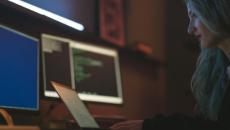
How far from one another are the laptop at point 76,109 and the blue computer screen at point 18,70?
7.5 inches

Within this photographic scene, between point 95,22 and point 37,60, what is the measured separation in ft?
2.77

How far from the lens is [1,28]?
180cm

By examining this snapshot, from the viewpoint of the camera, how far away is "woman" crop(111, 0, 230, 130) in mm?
1717

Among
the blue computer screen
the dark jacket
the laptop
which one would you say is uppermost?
the blue computer screen

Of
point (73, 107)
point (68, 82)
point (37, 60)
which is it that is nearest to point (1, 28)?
point (37, 60)

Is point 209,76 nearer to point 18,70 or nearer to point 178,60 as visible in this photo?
point 18,70

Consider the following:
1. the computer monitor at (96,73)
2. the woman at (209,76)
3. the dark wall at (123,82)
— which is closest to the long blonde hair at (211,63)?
the woman at (209,76)

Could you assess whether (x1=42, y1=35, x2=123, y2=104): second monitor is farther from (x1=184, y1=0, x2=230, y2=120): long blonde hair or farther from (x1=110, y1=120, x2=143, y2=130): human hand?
(x1=184, y1=0, x2=230, y2=120): long blonde hair

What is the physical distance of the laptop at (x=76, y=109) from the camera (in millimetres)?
1601

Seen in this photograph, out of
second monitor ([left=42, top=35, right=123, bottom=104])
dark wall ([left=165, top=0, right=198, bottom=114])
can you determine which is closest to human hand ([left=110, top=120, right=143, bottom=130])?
second monitor ([left=42, top=35, right=123, bottom=104])

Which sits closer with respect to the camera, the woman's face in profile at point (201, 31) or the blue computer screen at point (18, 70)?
the blue computer screen at point (18, 70)

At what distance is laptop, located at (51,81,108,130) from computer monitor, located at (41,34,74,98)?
1.08ft

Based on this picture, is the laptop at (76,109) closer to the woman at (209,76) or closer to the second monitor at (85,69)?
the woman at (209,76)

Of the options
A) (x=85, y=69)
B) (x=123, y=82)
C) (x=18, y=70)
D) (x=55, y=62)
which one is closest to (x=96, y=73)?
(x=85, y=69)
